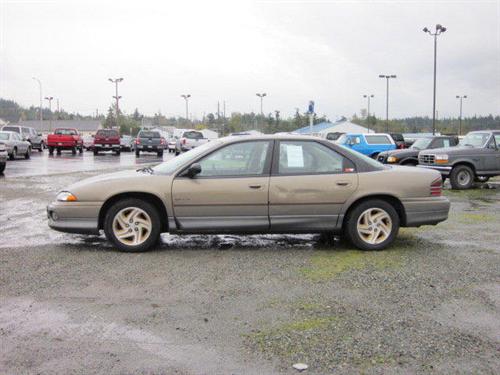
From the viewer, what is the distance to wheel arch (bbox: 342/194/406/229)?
264 inches

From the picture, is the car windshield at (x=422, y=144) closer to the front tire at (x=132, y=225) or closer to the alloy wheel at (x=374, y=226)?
the alloy wheel at (x=374, y=226)

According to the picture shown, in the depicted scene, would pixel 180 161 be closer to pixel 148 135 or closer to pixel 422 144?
pixel 422 144

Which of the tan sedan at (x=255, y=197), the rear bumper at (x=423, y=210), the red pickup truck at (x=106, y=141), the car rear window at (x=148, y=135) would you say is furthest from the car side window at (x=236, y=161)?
the red pickup truck at (x=106, y=141)

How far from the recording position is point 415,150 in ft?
57.0

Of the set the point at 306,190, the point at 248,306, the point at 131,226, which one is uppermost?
the point at 306,190

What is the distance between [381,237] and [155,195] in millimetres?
2917

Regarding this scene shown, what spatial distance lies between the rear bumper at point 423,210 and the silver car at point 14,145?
2489cm

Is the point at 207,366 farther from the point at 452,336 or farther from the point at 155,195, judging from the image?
the point at 155,195

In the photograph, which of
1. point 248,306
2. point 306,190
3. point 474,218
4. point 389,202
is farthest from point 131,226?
point 474,218

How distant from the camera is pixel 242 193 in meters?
6.48

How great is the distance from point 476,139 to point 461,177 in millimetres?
1366

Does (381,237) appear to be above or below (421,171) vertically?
below

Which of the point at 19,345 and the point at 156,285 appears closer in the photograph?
the point at 19,345

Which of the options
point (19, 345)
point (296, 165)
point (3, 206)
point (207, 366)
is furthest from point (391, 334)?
point (3, 206)
